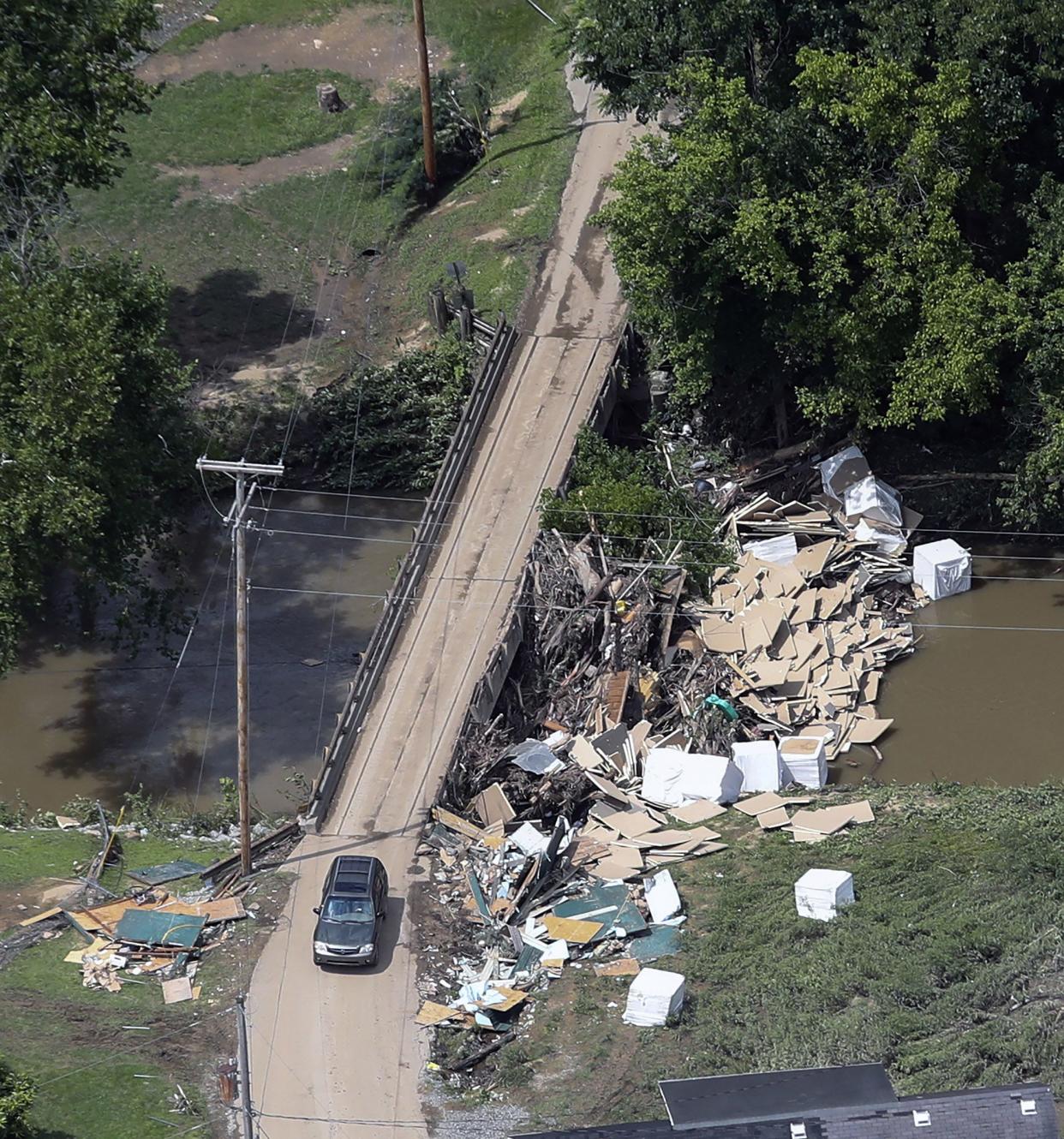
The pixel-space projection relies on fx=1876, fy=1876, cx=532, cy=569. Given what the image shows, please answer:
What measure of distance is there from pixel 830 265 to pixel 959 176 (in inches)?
133

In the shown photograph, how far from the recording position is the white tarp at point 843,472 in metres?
42.7

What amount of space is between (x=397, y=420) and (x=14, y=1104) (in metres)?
25.6

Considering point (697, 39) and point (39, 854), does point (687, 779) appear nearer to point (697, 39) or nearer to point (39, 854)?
point (39, 854)

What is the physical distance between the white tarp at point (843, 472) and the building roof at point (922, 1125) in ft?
72.4

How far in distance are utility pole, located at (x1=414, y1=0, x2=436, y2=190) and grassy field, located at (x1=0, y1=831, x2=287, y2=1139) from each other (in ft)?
88.4

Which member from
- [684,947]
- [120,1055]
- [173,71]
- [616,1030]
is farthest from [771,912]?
[173,71]

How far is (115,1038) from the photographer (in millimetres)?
28422

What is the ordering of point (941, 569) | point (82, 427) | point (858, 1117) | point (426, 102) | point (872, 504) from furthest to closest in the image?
point (426, 102) → point (872, 504) → point (941, 569) → point (82, 427) → point (858, 1117)

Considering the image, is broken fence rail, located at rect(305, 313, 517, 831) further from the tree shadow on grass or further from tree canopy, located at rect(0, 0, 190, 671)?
the tree shadow on grass

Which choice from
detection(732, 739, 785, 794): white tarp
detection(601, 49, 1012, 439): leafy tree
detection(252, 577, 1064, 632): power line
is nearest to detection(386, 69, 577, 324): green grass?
detection(601, 49, 1012, 439): leafy tree

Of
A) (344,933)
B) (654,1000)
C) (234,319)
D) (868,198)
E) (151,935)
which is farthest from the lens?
(234,319)

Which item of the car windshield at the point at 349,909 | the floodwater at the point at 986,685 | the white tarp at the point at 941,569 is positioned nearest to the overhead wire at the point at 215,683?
the car windshield at the point at 349,909

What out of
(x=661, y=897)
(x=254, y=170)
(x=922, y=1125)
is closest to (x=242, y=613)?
(x=661, y=897)

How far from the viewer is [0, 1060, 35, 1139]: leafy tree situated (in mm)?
24453
